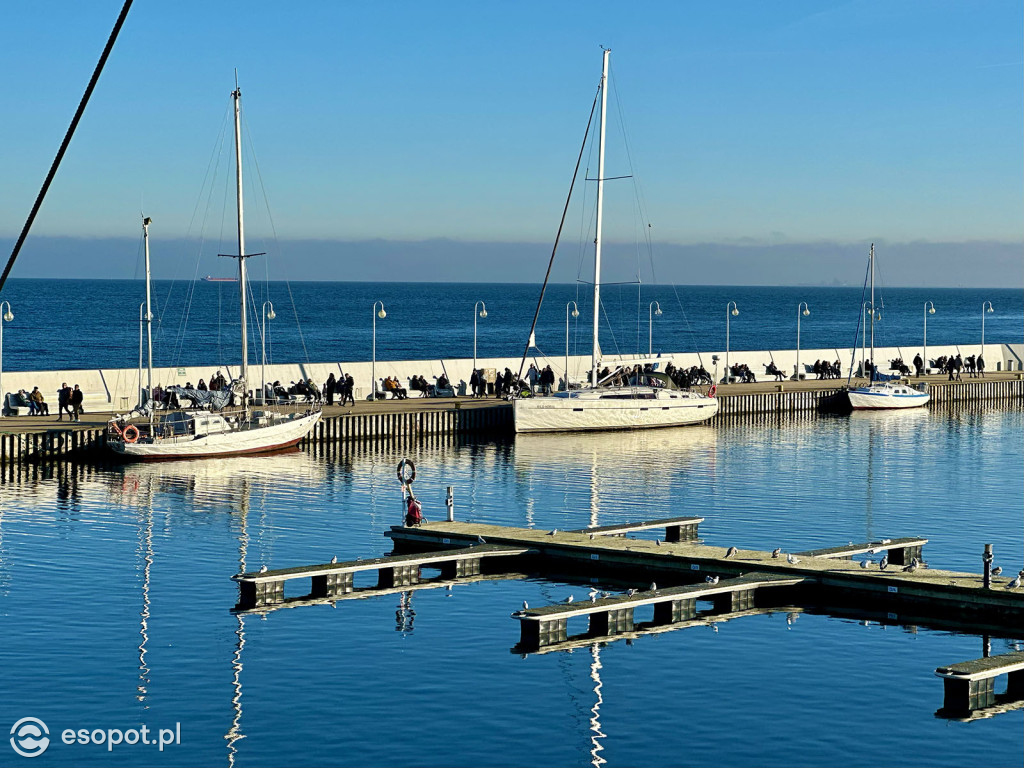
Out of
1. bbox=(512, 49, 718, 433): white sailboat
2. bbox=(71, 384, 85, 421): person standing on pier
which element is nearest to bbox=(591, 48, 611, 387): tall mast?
bbox=(512, 49, 718, 433): white sailboat

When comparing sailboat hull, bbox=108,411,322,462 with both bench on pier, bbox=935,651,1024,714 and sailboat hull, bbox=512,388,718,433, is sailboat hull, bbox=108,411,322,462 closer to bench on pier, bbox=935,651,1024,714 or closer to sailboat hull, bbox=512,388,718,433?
sailboat hull, bbox=512,388,718,433

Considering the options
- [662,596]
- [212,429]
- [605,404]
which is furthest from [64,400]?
[662,596]

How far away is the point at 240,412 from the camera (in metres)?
57.5

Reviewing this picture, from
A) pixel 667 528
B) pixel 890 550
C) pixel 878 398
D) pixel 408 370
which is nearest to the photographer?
pixel 890 550

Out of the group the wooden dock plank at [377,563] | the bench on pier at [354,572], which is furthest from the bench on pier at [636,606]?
the bench on pier at [354,572]

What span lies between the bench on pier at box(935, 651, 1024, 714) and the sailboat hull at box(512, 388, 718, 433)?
42089mm

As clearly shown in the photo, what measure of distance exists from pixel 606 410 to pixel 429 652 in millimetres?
40485

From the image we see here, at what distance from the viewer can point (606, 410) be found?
→ 2645 inches

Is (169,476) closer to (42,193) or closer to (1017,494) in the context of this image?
(1017,494)

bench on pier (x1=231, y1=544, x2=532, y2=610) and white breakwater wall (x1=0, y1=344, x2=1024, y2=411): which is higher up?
white breakwater wall (x1=0, y1=344, x2=1024, y2=411)

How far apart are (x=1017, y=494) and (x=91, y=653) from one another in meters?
33.3

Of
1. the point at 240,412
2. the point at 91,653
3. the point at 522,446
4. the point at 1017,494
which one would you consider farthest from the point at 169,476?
the point at 1017,494

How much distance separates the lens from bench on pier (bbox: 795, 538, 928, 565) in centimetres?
3447

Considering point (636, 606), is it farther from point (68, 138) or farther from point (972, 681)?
point (68, 138)
